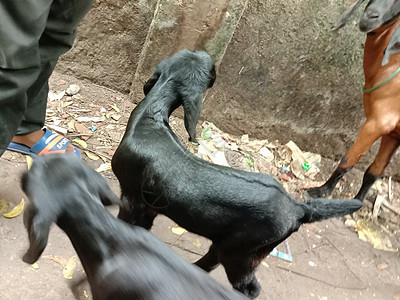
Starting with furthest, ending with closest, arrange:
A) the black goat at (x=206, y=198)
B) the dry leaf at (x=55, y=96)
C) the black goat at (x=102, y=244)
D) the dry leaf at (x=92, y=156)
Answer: the dry leaf at (x=55, y=96), the dry leaf at (x=92, y=156), the black goat at (x=206, y=198), the black goat at (x=102, y=244)

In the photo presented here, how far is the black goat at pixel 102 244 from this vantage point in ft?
3.73

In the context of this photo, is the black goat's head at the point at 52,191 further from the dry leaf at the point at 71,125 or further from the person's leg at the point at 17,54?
the dry leaf at the point at 71,125

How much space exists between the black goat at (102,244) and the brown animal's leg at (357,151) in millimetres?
2327

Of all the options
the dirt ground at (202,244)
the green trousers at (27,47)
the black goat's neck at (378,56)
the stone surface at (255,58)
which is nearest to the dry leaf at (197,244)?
the dirt ground at (202,244)

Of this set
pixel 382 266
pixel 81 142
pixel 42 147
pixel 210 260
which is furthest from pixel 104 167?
pixel 382 266

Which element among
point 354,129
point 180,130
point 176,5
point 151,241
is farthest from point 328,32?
point 151,241

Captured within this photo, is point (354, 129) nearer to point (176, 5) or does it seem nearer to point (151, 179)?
point (176, 5)

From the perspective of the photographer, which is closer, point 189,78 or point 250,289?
point 250,289

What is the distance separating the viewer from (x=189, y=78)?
2.35 metres

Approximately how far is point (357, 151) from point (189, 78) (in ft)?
5.63

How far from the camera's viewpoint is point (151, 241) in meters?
1.25

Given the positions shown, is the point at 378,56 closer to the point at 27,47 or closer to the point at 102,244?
the point at 27,47

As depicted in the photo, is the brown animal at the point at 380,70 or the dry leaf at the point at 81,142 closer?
the brown animal at the point at 380,70

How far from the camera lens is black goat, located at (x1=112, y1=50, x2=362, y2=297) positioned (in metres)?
1.84
